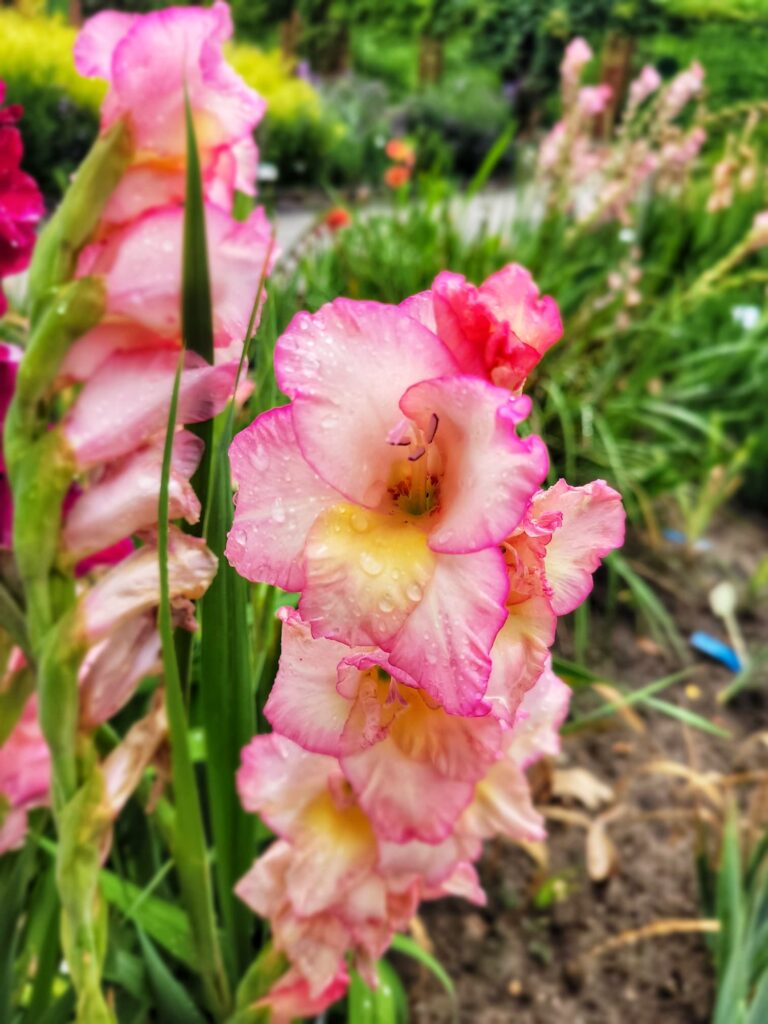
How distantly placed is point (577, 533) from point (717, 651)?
1.08m

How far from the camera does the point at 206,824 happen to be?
57 cm

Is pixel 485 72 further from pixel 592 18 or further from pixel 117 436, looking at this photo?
pixel 117 436

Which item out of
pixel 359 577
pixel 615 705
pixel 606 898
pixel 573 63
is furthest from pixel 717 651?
pixel 359 577

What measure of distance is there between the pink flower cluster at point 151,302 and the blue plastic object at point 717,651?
1.05 metres

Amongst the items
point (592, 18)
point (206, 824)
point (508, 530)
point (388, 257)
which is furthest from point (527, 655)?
point (592, 18)

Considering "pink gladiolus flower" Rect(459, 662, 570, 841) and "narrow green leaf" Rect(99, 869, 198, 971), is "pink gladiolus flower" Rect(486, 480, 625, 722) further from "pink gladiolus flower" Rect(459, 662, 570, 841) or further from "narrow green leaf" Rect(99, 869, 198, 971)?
"narrow green leaf" Rect(99, 869, 198, 971)

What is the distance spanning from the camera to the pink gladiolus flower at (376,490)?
0.46 ft

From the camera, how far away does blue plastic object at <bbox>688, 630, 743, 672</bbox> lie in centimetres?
116

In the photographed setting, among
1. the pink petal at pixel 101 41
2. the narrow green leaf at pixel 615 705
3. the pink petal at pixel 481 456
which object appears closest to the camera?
the pink petal at pixel 481 456

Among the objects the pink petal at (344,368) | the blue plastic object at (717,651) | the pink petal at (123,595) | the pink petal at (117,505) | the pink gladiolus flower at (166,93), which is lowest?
the blue plastic object at (717,651)

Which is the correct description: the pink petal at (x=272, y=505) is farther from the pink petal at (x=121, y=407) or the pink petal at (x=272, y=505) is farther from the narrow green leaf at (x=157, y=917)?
the narrow green leaf at (x=157, y=917)

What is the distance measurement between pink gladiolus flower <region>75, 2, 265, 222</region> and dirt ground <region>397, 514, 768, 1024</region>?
2.25 ft

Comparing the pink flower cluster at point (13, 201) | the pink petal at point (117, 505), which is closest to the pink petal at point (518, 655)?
the pink petal at point (117, 505)

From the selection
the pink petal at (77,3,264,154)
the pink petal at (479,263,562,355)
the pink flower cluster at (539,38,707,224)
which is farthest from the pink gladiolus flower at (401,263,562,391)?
the pink flower cluster at (539,38,707,224)
